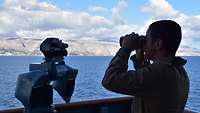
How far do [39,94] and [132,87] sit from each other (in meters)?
0.61

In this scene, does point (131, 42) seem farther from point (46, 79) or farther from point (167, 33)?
point (46, 79)

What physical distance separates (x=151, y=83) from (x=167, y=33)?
200 mm

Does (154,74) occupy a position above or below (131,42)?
below

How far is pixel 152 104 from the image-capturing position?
61.7 inches

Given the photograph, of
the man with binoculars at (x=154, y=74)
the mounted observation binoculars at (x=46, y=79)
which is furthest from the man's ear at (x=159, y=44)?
the mounted observation binoculars at (x=46, y=79)

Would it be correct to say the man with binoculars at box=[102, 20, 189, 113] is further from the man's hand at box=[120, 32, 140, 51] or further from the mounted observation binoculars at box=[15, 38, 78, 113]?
the mounted observation binoculars at box=[15, 38, 78, 113]

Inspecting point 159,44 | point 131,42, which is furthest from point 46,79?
point 159,44

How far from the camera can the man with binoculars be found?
1.53 m

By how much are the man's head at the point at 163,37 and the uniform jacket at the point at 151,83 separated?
40mm

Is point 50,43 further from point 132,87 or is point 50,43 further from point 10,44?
point 10,44

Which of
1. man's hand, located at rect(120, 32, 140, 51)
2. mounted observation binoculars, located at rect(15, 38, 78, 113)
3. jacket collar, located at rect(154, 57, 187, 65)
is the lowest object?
mounted observation binoculars, located at rect(15, 38, 78, 113)

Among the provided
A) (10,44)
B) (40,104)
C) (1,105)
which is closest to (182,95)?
(40,104)

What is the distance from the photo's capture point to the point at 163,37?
153cm

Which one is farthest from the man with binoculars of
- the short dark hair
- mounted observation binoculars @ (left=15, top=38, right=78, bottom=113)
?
mounted observation binoculars @ (left=15, top=38, right=78, bottom=113)
